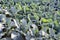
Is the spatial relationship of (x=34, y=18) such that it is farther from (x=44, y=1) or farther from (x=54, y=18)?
(x=44, y=1)

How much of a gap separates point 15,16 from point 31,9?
260 millimetres

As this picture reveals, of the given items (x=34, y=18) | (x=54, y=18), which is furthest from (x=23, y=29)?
(x=54, y=18)

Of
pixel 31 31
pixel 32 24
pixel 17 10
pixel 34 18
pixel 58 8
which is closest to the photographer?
pixel 31 31

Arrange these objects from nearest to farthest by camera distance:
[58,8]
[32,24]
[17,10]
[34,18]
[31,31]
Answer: [31,31] < [32,24] < [34,18] < [17,10] < [58,8]

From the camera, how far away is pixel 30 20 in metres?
1.97

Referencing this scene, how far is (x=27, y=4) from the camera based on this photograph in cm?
245

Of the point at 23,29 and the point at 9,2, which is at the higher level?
the point at 9,2

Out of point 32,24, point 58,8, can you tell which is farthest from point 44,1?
point 32,24

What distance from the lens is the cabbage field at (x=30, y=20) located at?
1807 millimetres

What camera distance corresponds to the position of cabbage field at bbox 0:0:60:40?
1.81m

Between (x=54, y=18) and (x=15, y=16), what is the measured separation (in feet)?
1.60

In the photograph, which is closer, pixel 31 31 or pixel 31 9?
pixel 31 31

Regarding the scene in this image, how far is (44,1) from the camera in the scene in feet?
8.30

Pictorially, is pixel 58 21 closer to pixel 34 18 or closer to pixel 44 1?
pixel 34 18
